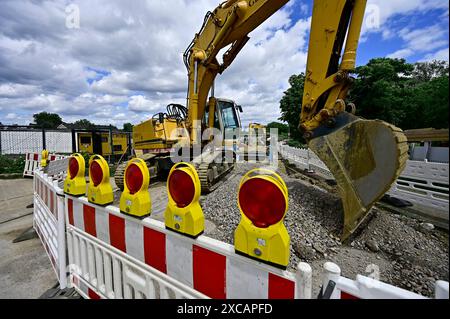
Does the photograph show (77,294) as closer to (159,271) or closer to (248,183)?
(159,271)

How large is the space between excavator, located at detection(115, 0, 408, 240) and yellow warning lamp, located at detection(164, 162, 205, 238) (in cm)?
202

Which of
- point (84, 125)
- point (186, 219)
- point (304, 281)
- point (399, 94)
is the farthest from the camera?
point (84, 125)

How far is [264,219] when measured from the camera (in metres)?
0.99

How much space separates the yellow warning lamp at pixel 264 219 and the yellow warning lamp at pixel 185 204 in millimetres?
290

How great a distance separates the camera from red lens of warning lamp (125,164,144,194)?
154cm

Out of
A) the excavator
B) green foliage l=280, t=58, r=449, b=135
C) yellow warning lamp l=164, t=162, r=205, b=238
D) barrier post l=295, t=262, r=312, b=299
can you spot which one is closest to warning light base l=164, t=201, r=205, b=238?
yellow warning lamp l=164, t=162, r=205, b=238

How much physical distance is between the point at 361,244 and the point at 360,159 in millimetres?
1195

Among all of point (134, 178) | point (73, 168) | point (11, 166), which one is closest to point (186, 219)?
point (134, 178)

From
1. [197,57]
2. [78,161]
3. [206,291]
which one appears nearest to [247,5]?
[197,57]

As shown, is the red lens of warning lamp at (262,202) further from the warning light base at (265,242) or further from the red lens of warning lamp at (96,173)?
the red lens of warning lamp at (96,173)

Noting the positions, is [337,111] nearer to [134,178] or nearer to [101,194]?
[134,178]

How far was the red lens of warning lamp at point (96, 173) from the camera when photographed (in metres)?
1.80

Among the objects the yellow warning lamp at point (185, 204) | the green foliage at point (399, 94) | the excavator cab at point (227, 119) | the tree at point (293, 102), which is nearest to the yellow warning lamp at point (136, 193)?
the yellow warning lamp at point (185, 204)

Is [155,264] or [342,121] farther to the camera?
[342,121]
